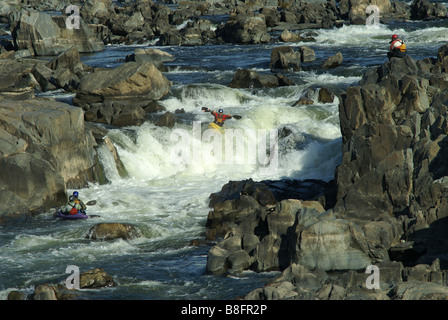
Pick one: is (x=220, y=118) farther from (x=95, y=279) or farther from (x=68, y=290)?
(x=68, y=290)

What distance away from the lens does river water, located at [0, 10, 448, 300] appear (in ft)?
56.7

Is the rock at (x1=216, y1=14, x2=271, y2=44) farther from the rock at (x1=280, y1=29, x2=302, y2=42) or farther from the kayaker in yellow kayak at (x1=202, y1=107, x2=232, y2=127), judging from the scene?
the kayaker in yellow kayak at (x1=202, y1=107, x2=232, y2=127)

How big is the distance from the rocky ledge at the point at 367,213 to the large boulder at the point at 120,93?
28.6 ft

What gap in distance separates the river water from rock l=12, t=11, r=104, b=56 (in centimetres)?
273

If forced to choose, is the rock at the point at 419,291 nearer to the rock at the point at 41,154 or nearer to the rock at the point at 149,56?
the rock at the point at 41,154

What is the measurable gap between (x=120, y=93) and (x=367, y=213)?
17314 mm

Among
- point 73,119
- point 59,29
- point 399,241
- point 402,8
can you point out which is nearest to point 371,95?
point 399,241

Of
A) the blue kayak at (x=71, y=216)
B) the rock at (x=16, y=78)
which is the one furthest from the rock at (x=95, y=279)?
the rock at (x=16, y=78)

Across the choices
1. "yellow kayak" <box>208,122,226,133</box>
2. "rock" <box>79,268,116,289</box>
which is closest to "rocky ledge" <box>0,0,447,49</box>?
"yellow kayak" <box>208,122,226,133</box>

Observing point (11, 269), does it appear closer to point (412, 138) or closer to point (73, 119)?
point (73, 119)

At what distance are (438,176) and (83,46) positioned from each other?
3931cm

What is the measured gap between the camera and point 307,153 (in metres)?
29.6

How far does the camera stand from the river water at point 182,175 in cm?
1728

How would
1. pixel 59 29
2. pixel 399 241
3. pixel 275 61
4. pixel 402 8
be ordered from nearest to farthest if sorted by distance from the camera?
pixel 399 241, pixel 275 61, pixel 59 29, pixel 402 8
